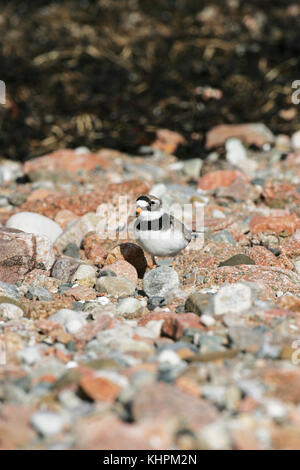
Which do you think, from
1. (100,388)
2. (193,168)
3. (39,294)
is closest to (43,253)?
(39,294)

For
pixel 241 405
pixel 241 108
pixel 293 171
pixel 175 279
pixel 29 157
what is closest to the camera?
pixel 241 405

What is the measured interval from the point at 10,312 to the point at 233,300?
1.35 meters

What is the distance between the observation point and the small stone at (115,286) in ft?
14.1

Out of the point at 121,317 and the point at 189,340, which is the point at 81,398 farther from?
the point at 121,317

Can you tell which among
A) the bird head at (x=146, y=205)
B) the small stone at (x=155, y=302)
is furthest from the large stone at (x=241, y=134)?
the small stone at (x=155, y=302)

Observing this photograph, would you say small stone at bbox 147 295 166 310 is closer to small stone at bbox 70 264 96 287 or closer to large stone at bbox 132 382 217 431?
small stone at bbox 70 264 96 287

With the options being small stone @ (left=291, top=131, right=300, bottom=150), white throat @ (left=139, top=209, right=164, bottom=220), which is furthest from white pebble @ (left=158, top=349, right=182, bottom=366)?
small stone @ (left=291, top=131, right=300, bottom=150)

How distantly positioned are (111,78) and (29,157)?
1713 millimetres

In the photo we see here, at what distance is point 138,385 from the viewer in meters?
2.80

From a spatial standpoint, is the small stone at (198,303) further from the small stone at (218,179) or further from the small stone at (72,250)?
the small stone at (218,179)

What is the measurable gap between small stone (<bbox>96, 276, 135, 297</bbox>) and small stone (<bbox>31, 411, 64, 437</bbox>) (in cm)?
175

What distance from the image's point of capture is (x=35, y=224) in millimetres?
5289

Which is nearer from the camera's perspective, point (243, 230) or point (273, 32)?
point (243, 230)

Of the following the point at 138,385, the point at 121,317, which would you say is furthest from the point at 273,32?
the point at 138,385
